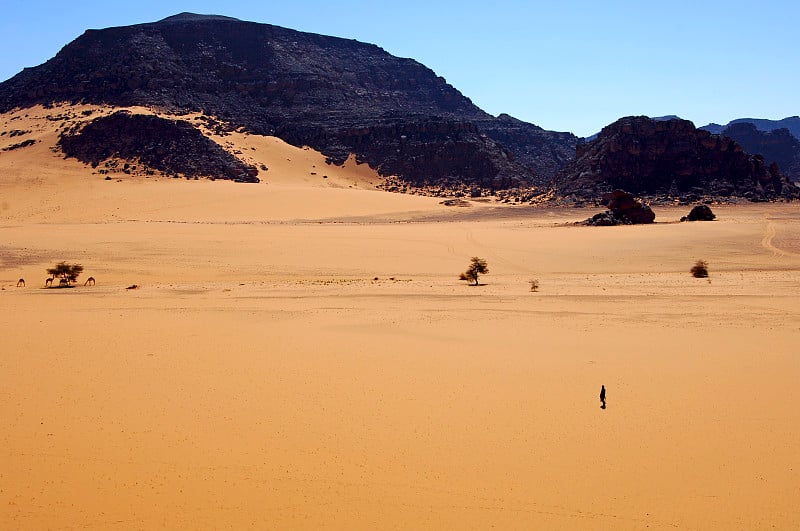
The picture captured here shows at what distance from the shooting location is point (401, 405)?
8430mm

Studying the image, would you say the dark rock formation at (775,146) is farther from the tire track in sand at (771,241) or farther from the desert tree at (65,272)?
the desert tree at (65,272)

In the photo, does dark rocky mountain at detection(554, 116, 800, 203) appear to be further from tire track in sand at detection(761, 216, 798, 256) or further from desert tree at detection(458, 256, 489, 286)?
desert tree at detection(458, 256, 489, 286)

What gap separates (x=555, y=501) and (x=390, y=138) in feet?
289

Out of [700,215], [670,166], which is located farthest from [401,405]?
[670,166]

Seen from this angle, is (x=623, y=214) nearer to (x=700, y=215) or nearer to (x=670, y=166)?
(x=700, y=215)

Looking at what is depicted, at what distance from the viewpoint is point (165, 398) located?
28.0ft

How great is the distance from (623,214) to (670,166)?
2366cm

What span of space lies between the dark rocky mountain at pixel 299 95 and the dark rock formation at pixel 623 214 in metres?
37.5

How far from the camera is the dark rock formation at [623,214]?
43375 millimetres

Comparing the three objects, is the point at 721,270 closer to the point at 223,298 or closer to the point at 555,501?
the point at 223,298

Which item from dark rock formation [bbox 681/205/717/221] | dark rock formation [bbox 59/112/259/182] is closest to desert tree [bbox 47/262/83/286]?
dark rock formation [bbox 681/205/717/221]

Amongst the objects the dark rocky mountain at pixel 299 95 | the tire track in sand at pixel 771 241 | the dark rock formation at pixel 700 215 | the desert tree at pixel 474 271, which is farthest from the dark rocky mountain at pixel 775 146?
the desert tree at pixel 474 271

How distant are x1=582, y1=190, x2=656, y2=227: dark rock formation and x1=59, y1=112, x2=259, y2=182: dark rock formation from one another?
42.5 metres

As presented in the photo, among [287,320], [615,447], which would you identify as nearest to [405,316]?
[287,320]
